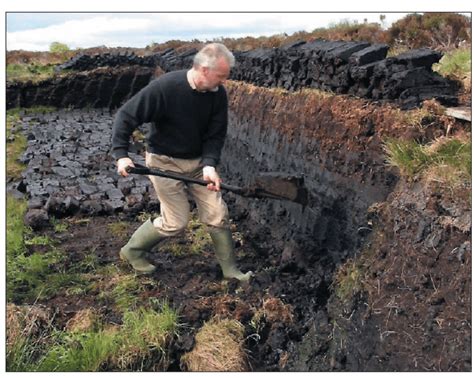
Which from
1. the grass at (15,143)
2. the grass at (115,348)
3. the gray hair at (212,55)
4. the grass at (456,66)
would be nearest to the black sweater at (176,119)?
the gray hair at (212,55)

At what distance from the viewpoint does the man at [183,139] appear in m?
4.73

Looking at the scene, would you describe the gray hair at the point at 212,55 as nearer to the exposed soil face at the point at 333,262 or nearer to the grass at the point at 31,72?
the exposed soil face at the point at 333,262

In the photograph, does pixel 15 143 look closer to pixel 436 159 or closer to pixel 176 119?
pixel 176 119

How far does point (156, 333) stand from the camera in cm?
433

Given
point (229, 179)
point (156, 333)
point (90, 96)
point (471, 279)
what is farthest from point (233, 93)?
point (90, 96)

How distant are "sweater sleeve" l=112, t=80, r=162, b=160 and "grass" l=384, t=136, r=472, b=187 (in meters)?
2.00

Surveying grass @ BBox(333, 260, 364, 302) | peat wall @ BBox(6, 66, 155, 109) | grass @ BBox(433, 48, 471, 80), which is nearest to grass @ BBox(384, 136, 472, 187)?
grass @ BBox(333, 260, 364, 302)

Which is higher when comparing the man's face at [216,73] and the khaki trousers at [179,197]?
the man's face at [216,73]

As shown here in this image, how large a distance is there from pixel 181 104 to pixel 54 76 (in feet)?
64.1

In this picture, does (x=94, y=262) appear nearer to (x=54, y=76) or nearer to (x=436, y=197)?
(x=436, y=197)

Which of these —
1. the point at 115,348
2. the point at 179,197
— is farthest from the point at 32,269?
the point at 115,348

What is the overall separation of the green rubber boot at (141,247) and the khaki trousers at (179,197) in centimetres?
13

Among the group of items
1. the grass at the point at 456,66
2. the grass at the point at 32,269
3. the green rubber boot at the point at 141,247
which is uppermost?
the grass at the point at 456,66

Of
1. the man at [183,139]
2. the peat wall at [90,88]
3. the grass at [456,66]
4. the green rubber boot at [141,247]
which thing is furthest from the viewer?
the peat wall at [90,88]
